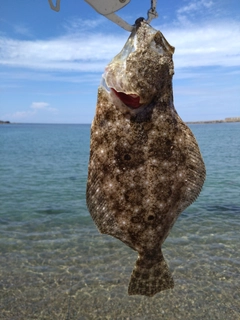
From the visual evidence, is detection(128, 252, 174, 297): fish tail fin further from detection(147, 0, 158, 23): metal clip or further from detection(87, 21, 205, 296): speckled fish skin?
detection(147, 0, 158, 23): metal clip

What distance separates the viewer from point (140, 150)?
3.39m

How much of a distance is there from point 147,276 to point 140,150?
59.2 inches

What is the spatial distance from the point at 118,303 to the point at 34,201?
1100 centimetres

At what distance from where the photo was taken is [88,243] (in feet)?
38.5

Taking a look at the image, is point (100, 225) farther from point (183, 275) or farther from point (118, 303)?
point (183, 275)

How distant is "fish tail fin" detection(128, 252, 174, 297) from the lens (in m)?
3.83

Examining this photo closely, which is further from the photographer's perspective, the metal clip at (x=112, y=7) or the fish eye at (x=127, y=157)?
the fish eye at (x=127, y=157)

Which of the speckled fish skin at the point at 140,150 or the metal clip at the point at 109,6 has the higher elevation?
the metal clip at the point at 109,6

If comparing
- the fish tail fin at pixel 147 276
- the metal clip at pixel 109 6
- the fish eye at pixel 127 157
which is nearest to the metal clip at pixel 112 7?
the metal clip at pixel 109 6

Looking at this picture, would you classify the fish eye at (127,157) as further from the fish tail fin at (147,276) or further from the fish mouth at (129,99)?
the fish tail fin at (147,276)

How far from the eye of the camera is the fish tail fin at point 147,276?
12.6 feet

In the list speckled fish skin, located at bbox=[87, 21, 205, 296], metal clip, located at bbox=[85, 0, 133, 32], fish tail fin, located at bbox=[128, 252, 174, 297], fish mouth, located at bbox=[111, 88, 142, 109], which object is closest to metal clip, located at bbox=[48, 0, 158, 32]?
metal clip, located at bbox=[85, 0, 133, 32]

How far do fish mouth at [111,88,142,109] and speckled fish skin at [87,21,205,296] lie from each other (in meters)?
0.03

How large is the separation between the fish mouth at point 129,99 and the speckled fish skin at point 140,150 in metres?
0.03
